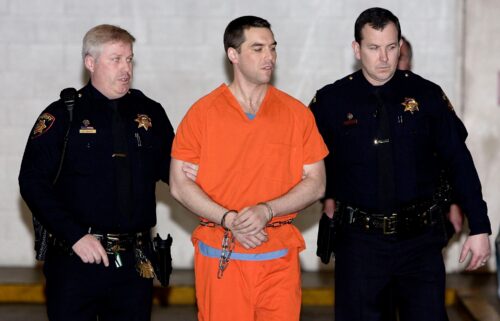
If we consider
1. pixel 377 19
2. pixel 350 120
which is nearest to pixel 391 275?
pixel 350 120

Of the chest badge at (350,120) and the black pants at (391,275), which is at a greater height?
the chest badge at (350,120)

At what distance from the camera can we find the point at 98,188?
498cm

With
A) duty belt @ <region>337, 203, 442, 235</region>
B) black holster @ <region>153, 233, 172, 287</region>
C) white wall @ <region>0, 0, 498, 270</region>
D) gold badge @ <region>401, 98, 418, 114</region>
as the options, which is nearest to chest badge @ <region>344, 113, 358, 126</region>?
gold badge @ <region>401, 98, 418, 114</region>

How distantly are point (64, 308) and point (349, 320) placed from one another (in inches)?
57.7

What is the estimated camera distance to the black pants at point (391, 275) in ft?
17.0

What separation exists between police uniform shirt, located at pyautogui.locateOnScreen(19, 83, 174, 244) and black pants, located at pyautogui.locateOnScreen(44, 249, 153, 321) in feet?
0.59

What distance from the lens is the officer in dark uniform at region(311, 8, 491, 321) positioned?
516 centimetres

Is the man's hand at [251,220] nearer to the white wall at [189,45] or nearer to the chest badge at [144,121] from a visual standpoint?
the chest badge at [144,121]

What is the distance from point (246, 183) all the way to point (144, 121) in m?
0.69

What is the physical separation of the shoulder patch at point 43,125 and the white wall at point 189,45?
138 inches

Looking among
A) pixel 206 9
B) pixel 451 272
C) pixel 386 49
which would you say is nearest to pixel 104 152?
pixel 386 49

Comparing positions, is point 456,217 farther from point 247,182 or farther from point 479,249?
point 247,182

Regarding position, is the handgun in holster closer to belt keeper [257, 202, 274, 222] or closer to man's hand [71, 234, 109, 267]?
belt keeper [257, 202, 274, 222]

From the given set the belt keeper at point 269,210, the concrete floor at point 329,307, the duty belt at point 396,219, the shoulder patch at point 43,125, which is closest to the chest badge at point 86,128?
the shoulder patch at point 43,125
